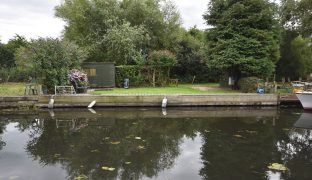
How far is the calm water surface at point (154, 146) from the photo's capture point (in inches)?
244

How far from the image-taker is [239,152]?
7.62m

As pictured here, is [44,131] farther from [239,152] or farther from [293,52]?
[293,52]

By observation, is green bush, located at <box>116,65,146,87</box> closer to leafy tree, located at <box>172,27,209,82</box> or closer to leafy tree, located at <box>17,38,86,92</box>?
leafy tree, located at <box>172,27,209,82</box>

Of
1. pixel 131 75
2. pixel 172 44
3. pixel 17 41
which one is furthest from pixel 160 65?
pixel 17 41

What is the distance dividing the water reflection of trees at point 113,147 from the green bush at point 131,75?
35.7ft

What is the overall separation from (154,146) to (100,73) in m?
13.7

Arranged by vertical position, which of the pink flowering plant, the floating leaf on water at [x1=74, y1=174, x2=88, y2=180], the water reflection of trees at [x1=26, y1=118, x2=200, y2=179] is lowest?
the floating leaf on water at [x1=74, y1=174, x2=88, y2=180]

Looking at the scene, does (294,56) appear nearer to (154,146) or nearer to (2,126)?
(154,146)

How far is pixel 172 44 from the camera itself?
2736cm

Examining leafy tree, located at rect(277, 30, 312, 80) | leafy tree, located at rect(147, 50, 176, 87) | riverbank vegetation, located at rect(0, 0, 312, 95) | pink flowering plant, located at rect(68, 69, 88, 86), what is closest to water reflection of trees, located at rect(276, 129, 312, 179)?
riverbank vegetation, located at rect(0, 0, 312, 95)

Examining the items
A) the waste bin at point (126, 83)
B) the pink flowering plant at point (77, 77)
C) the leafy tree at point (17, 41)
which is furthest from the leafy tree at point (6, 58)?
the pink flowering plant at point (77, 77)

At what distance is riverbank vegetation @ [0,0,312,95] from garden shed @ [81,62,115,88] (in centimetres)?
82

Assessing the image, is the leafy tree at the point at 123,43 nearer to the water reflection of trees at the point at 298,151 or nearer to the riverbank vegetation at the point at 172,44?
the riverbank vegetation at the point at 172,44

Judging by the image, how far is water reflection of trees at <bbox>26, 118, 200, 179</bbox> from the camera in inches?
252
